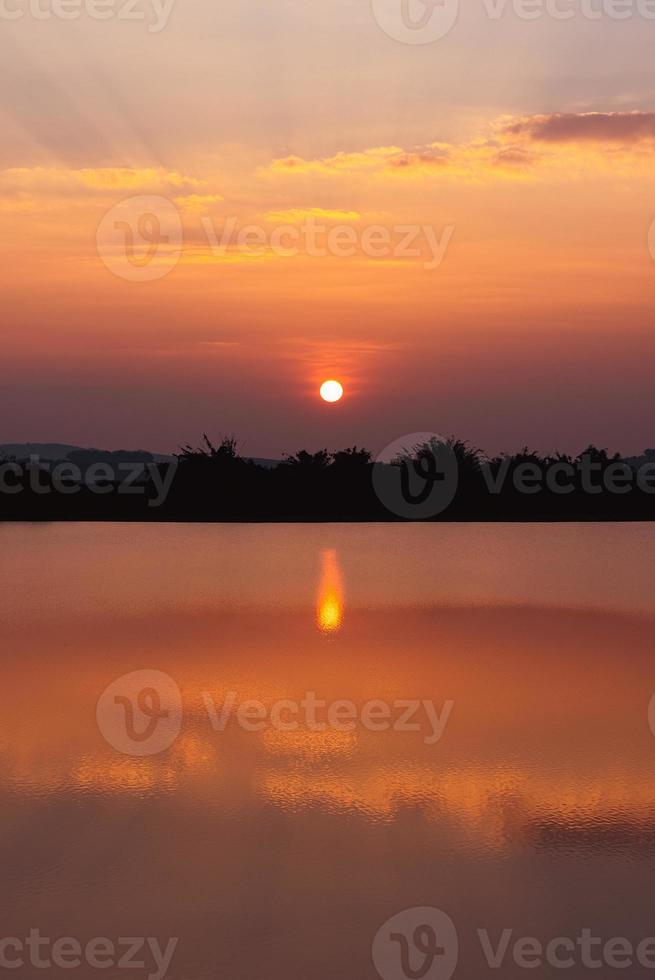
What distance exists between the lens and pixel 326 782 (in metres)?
5.23

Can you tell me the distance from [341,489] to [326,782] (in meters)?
21.8

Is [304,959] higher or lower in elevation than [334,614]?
lower

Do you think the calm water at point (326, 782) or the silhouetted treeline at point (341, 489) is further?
the silhouetted treeline at point (341, 489)

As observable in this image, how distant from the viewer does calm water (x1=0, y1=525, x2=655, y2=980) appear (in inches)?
147

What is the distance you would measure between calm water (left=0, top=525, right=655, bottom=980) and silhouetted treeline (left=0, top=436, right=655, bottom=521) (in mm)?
13702

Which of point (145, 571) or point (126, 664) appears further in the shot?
point (145, 571)

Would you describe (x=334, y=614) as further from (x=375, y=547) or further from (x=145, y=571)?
(x=375, y=547)

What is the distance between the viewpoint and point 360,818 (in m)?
4.72

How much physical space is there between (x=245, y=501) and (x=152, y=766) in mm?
20857

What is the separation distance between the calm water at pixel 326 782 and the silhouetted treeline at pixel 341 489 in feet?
45.0

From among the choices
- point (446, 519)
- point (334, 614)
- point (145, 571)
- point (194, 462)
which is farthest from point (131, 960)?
point (194, 462)

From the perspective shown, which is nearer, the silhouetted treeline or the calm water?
the calm water

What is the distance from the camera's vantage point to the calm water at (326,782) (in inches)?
147

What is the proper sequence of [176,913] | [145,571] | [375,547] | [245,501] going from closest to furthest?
[176,913] → [145,571] → [375,547] → [245,501]
